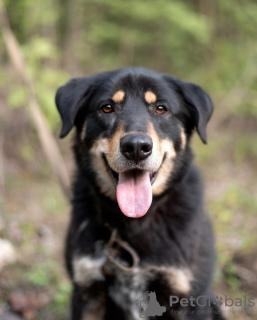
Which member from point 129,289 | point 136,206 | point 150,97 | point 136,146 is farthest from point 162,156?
point 129,289

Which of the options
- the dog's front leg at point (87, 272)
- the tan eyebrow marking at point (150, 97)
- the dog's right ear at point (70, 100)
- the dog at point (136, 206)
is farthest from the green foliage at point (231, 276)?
the dog's right ear at point (70, 100)

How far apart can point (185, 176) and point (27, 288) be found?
7.07 feet

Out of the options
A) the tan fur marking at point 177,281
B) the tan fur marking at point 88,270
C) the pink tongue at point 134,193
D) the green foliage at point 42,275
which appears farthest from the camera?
the green foliage at point 42,275

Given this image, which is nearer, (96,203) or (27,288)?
(96,203)

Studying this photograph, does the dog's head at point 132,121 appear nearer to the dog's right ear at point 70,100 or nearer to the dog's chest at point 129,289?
the dog's right ear at point 70,100

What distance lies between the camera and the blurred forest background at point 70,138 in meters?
3.96

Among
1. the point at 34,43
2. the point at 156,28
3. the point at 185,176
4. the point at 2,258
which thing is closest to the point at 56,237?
the point at 2,258

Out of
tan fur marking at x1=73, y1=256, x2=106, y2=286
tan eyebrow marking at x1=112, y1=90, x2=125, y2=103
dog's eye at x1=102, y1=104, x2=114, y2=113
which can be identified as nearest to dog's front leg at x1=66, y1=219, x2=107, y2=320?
tan fur marking at x1=73, y1=256, x2=106, y2=286

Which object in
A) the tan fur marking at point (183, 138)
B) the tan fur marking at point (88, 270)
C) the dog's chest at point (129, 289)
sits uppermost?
the tan fur marking at point (183, 138)

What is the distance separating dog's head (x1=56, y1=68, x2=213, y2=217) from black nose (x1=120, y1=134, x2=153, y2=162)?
0.06 meters

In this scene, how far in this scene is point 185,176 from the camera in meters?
3.03

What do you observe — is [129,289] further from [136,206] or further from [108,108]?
[108,108]

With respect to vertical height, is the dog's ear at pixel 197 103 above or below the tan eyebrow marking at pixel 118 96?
below

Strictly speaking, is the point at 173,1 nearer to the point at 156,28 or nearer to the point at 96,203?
the point at 156,28
